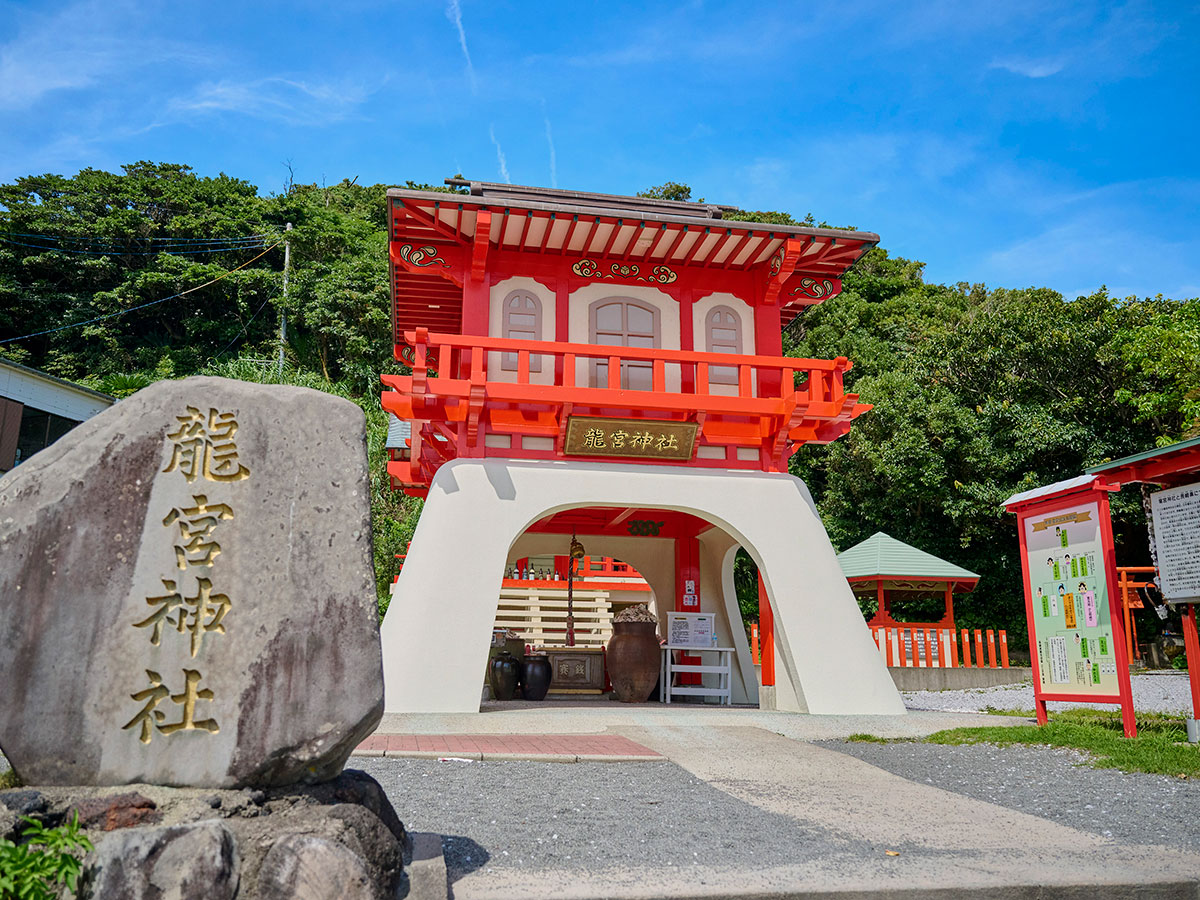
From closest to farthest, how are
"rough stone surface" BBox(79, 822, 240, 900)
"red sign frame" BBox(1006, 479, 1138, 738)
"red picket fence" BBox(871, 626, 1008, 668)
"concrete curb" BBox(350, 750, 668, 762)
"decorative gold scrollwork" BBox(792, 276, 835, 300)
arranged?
"rough stone surface" BBox(79, 822, 240, 900) < "concrete curb" BBox(350, 750, 668, 762) < "red sign frame" BBox(1006, 479, 1138, 738) < "decorative gold scrollwork" BBox(792, 276, 835, 300) < "red picket fence" BBox(871, 626, 1008, 668)

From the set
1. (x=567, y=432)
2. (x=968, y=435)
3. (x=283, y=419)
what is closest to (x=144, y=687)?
(x=283, y=419)

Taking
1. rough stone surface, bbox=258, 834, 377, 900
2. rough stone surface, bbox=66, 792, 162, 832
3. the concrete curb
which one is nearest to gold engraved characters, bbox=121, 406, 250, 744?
rough stone surface, bbox=66, 792, 162, 832

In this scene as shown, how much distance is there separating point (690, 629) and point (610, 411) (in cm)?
363

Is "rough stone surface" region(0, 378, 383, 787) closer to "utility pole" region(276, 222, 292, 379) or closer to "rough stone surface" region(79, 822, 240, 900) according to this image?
"rough stone surface" region(79, 822, 240, 900)

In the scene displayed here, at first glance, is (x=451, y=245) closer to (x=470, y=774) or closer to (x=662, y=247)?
(x=662, y=247)

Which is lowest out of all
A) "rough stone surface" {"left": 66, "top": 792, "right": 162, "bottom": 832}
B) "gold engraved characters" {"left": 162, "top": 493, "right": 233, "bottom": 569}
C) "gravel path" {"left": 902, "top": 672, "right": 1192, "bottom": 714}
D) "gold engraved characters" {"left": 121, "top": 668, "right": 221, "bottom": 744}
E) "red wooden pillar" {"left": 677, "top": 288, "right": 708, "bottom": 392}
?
"gravel path" {"left": 902, "top": 672, "right": 1192, "bottom": 714}

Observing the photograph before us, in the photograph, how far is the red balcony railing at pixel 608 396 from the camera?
31.2 feet

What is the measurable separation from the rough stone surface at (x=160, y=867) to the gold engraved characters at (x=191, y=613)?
57 cm

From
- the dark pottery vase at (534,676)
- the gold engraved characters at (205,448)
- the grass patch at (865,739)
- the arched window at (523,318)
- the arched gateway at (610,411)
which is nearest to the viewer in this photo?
the gold engraved characters at (205,448)

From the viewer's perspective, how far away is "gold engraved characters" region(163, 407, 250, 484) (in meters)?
3.00

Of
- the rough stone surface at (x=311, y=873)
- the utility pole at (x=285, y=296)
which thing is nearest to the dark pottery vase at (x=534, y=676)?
the rough stone surface at (x=311, y=873)

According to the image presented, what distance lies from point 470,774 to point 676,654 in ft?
23.7

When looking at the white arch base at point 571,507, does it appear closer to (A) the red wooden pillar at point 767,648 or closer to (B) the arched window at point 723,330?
(A) the red wooden pillar at point 767,648

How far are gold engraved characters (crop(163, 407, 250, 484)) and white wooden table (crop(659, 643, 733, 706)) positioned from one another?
907cm
